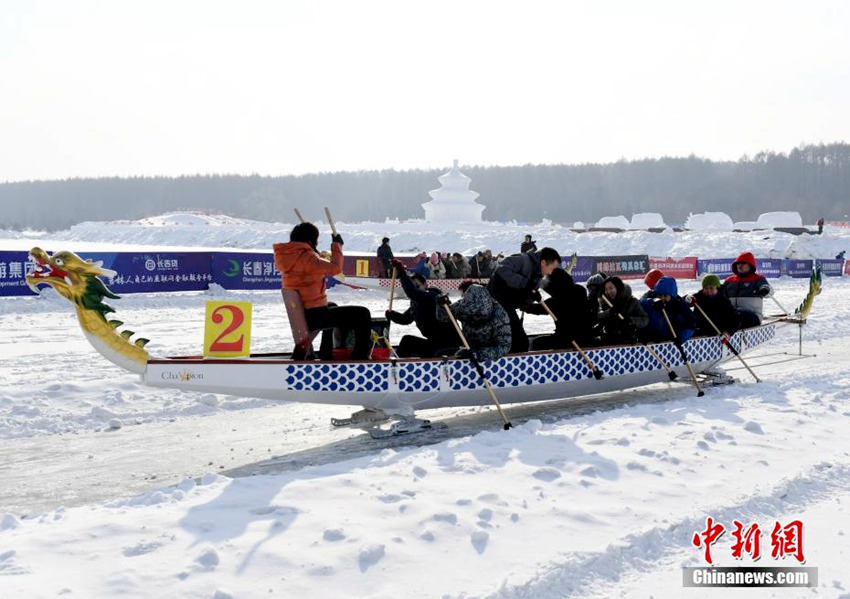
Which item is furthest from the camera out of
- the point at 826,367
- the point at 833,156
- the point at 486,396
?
the point at 833,156

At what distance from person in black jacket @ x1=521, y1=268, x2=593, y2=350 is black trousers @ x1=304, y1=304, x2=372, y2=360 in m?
2.03

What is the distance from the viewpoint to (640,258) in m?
33.9

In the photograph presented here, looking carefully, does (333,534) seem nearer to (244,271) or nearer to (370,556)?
(370,556)

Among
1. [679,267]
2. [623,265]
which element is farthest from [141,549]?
[679,267]

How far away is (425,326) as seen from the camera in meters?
9.15

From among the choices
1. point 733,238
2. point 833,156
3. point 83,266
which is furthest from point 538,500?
point 833,156

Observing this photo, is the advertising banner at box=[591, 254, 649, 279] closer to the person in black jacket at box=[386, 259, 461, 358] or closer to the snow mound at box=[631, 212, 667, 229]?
the person in black jacket at box=[386, 259, 461, 358]

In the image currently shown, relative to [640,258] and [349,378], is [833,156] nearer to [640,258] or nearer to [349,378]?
[640,258]

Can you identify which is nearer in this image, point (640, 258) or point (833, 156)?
point (640, 258)

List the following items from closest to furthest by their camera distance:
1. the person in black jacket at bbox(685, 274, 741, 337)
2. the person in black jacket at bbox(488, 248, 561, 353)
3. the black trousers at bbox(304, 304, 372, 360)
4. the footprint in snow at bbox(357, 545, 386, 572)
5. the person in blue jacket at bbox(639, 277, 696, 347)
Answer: the footprint in snow at bbox(357, 545, 386, 572), the black trousers at bbox(304, 304, 372, 360), the person in black jacket at bbox(488, 248, 561, 353), the person in blue jacket at bbox(639, 277, 696, 347), the person in black jacket at bbox(685, 274, 741, 337)

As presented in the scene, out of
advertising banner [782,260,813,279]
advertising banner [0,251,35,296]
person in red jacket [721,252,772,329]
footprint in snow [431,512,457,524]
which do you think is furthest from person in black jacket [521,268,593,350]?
advertising banner [782,260,813,279]

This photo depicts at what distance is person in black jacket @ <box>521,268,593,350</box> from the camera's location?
9.78 metres

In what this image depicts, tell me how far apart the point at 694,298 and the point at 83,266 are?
7.60 m

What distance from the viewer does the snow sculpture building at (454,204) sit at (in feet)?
200
